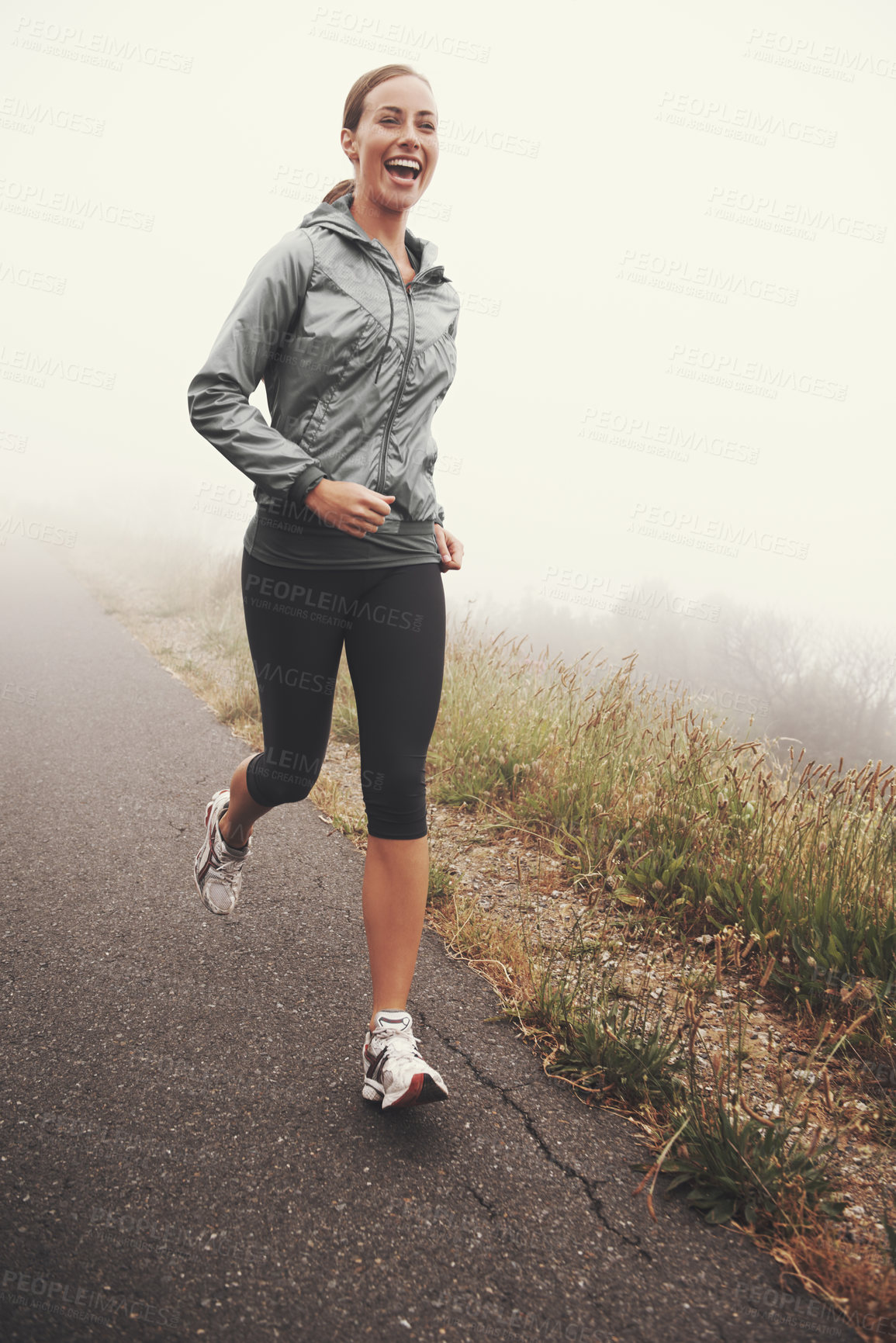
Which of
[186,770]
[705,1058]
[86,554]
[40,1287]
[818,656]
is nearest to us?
[40,1287]

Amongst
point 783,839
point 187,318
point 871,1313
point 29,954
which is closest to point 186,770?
point 29,954

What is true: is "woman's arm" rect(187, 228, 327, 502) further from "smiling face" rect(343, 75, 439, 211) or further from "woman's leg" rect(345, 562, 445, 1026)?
"woman's leg" rect(345, 562, 445, 1026)

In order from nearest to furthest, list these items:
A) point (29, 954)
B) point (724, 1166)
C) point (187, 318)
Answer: point (724, 1166)
point (29, 954)
point (187, 318)

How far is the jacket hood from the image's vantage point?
7.33ft

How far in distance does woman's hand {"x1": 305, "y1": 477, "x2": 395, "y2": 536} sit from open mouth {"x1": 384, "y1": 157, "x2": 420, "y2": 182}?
1.00 meters

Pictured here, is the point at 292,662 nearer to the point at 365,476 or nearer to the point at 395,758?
the point at 395,758

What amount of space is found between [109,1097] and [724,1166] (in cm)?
152

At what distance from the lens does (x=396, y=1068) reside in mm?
1986

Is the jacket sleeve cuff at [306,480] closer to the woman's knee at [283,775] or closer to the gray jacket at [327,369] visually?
the gray jacket at [327,369]

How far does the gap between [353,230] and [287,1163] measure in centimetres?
244

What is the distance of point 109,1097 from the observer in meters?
2.00

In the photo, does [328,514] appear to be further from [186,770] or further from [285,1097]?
[186,770]

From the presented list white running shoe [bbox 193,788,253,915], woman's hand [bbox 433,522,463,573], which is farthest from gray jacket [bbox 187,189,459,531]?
white running shoe [bbox 193,788,253,915]

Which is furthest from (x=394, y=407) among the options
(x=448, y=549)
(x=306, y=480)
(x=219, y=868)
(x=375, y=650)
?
(x=219, y=868)
